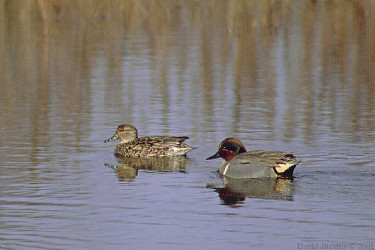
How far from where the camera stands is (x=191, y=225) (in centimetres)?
898

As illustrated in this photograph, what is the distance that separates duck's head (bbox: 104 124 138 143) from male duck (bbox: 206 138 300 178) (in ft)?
6.63

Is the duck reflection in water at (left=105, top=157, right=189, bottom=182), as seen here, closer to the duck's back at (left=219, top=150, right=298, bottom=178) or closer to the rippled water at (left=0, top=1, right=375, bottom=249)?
the rippled water at (left=0, top=1, right=375, bottom=249)

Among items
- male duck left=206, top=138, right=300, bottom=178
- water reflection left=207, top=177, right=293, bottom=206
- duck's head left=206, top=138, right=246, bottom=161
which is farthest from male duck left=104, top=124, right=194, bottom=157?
water reflection left=207, top=177, right=293, bottom=206

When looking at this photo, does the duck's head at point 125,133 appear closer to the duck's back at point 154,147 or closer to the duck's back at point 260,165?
the duck's back at point 154,147

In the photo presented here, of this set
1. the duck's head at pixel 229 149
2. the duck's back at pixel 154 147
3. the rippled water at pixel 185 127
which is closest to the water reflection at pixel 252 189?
the rippled water at pixel 185 127

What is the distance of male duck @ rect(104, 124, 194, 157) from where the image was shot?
12.8 meters

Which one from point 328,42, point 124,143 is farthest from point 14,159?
point 328,42

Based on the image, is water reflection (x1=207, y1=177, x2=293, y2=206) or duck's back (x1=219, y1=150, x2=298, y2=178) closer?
water reflection (x1=207, y1=177, x2=293, y2=206)

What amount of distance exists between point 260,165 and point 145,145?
7.02 ft

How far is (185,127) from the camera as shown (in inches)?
560

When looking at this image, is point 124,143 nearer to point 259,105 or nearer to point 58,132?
point 58,132

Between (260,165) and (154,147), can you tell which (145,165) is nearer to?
(154,147)

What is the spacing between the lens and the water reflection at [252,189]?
10227 millimetres

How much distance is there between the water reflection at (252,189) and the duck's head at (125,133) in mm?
2342
